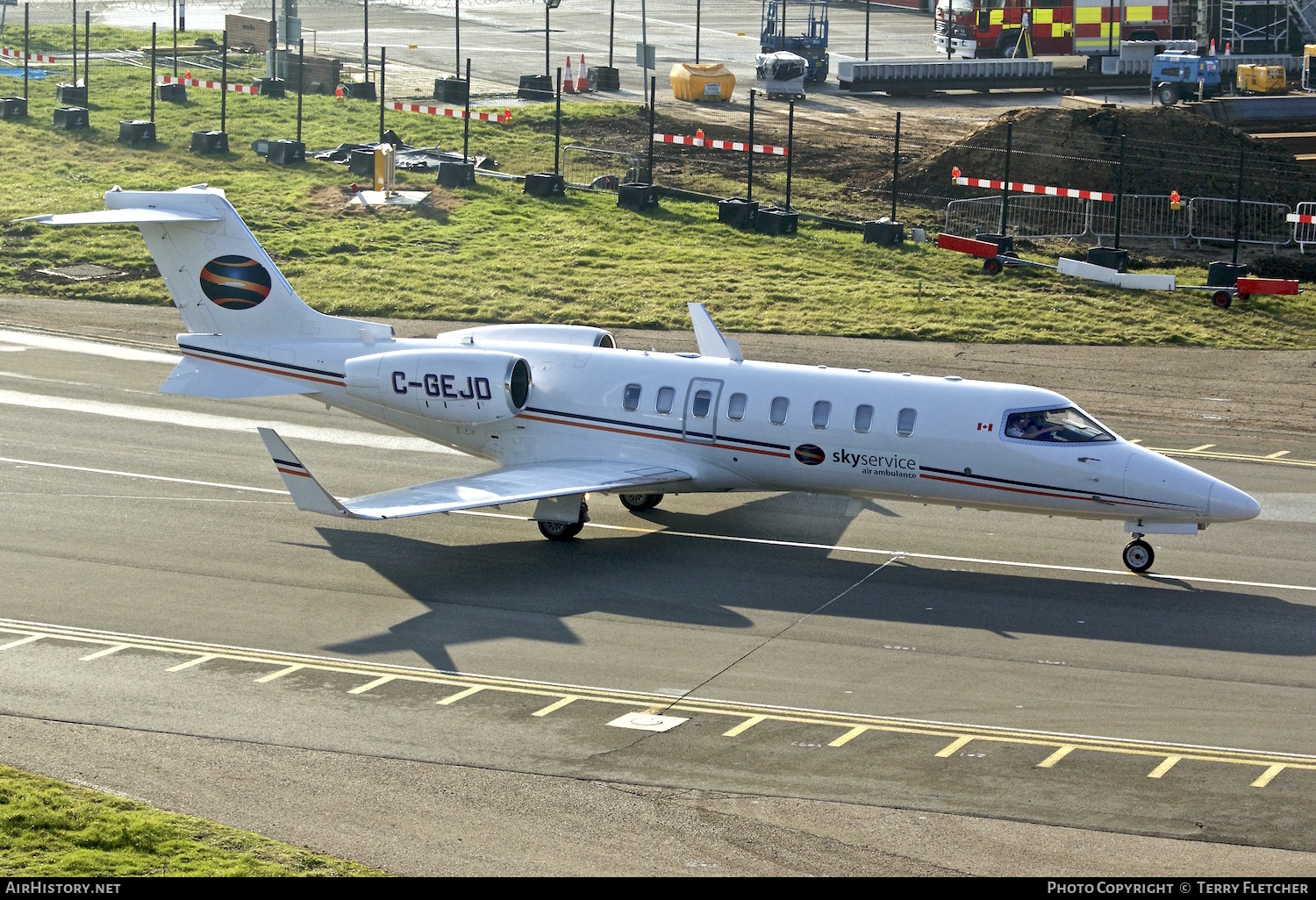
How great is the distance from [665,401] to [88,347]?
Answer: 19.3 metres

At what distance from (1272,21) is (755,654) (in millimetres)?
61090

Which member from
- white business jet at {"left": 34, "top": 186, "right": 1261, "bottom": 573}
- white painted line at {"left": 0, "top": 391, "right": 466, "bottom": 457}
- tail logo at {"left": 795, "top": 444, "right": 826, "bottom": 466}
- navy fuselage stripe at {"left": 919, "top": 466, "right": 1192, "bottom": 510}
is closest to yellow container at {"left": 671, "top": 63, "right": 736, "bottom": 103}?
white painted line at {"left": 0, "top": 391, "right": 466, "bottom": 457}

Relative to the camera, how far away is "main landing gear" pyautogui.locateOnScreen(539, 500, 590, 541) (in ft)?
88.3

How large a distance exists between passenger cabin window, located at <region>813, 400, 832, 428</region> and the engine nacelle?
17.3 ft

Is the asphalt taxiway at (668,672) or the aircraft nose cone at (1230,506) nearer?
the asphalt taxiway at (668,672)

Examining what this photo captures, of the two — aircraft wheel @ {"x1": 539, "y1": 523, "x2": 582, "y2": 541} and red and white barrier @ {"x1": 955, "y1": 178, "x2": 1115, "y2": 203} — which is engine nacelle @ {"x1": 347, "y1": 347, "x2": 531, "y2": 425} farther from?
red and white barrier @ {"x1": 955, "y1": 178, "x2": 1115, "y2": 203}

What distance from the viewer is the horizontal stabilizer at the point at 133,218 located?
87.1ft

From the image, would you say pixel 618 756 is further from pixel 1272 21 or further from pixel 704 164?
pixel 1272 21

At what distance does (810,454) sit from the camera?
26172mm

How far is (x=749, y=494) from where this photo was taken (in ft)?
99.6

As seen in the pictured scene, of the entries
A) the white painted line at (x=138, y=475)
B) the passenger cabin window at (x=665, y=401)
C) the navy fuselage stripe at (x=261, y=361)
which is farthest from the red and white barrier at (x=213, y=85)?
the passenger cabin window at (x=665, y=401)

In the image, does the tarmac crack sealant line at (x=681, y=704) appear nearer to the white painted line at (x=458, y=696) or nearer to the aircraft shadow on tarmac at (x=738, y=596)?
the white painted line at (x=458, y=696)

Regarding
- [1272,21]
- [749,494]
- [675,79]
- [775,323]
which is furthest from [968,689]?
[1272,21]

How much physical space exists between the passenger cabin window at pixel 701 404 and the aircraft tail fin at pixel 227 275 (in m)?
6.08
